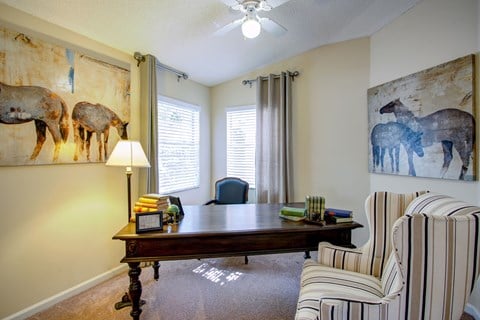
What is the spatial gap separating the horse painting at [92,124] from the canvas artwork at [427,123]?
3046 mm

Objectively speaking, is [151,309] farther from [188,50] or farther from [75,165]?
[188,50]

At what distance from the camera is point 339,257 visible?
1.83 meters

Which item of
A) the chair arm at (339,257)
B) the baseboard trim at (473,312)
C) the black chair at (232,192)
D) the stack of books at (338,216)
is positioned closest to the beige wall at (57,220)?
the black chair at (232,192)

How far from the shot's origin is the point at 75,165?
7.81 feet

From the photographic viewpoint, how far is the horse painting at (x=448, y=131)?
2.06m

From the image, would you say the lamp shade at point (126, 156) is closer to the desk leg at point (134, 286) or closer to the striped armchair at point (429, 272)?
the desk leg at point (134, 286)

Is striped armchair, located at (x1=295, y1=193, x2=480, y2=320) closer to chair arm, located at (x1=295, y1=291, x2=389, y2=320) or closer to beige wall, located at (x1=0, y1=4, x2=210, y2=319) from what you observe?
chair arm, located at (x1=295, y1=291, x2=389, y2=320)

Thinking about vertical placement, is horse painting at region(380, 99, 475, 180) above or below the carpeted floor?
above

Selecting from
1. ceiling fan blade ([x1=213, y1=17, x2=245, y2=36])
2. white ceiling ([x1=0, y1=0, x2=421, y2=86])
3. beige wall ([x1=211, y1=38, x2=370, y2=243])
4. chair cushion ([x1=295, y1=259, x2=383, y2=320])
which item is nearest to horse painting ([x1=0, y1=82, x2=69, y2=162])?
white ceiling ([x1=0, y1=0, x2=421, y2=86])

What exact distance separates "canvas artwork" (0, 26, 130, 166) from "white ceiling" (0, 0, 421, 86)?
11.7 inches

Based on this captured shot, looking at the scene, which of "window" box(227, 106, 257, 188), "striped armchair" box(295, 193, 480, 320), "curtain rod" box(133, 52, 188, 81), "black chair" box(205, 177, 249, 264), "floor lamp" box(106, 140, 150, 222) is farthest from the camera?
"window" box(227, 106, 257, 188)

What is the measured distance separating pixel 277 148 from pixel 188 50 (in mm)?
1808

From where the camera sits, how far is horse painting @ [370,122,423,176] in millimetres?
2559

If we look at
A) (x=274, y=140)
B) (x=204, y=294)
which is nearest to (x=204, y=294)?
(x=204, y=294)
